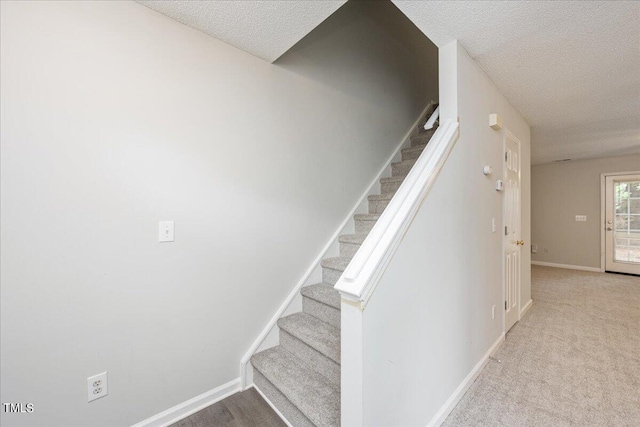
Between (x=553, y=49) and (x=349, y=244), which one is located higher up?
(x=553, y=49)

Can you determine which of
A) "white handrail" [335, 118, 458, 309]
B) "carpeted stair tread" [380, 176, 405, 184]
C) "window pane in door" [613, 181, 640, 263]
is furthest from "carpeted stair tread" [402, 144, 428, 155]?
"window pane in door" [613, 181, 640, 263]

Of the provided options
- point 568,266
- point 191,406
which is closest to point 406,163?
point 191,406

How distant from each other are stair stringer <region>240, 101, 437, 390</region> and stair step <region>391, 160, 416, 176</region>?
5 centimetres

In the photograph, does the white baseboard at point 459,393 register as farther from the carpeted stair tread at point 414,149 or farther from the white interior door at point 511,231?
the carpeted stair tread at point 414,149

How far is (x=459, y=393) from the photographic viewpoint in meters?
1.70

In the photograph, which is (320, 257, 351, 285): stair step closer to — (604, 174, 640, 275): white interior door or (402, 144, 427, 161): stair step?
(402, 144, 427, 161): stair step

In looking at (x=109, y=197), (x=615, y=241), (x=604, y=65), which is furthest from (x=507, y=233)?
(x=615, y=241)

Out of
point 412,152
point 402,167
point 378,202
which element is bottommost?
point 378,202

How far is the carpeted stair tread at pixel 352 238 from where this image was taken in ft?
7.23

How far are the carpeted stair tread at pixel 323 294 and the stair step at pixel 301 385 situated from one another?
0.41 metres

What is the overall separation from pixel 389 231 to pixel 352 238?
1.15 meters

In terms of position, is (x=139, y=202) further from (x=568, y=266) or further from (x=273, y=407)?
(x=568, y=266)

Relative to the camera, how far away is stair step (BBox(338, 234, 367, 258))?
2232 millimetres

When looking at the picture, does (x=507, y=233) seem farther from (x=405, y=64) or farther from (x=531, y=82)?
(x=405, y=64)
